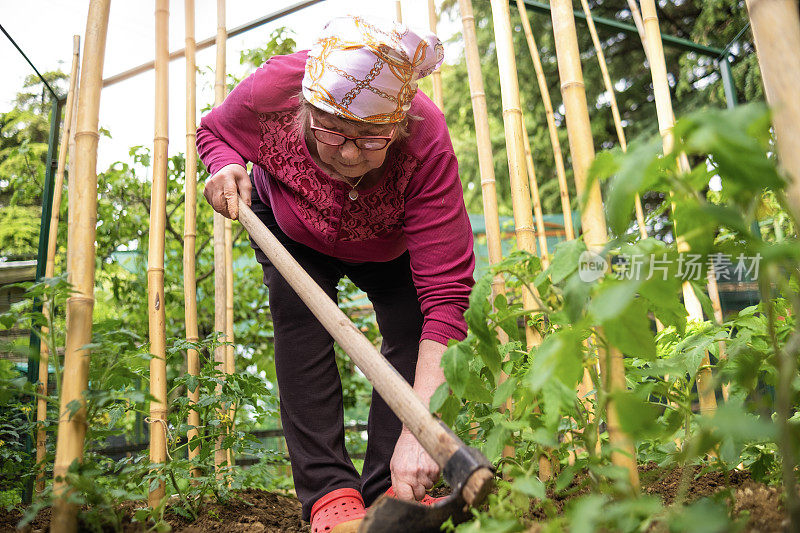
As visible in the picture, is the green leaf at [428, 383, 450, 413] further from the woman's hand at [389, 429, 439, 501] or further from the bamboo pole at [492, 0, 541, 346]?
the bamboo pole at [492, 0, 541, 346]

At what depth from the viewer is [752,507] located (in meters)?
1.07

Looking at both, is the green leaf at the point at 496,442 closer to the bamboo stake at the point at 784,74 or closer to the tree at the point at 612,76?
the bamboo stake at the point at 784,74

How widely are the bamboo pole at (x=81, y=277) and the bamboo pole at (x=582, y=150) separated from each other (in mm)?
869

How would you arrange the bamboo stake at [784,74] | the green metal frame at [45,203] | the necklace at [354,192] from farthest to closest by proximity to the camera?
the green metal frame at [45,203]
the necklace at [354,192]
the bamboo stake at [784,74]

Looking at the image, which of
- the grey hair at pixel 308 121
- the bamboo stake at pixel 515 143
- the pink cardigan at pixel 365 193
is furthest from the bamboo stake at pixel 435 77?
the grey hair at pixel 308 121

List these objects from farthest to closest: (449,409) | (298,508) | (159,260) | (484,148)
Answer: (298,508) → (484,148) → (159,260) → (449,409)

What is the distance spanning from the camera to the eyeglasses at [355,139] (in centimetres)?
144

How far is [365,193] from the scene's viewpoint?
1642 millimetres

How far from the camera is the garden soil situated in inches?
41.1

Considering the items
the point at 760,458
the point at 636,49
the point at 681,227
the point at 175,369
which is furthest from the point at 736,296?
the point at 636,49

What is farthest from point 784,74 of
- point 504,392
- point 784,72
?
point 504,392

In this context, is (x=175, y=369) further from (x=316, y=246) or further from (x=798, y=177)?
(x=798, y=177)

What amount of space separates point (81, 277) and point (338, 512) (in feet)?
2.73

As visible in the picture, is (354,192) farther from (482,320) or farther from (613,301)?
(613,301)
